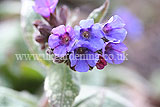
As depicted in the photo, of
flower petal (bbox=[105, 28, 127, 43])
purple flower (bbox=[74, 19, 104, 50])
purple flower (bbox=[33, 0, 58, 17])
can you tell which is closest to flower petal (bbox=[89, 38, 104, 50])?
purple flower (bbox=[74, 19, 104, 50])

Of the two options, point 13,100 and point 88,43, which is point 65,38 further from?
point 13,100

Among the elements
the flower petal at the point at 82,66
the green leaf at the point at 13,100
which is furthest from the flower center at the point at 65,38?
the green leaf at the point at 13,100

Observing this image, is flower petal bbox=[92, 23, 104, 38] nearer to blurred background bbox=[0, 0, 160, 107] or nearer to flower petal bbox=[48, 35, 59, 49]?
flower petal bbox=[48, 35, 59, 49]

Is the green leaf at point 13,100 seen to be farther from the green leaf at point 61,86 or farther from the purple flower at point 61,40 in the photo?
the purple flower at point 61,40

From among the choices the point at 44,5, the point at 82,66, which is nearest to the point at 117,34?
the point at 82,66

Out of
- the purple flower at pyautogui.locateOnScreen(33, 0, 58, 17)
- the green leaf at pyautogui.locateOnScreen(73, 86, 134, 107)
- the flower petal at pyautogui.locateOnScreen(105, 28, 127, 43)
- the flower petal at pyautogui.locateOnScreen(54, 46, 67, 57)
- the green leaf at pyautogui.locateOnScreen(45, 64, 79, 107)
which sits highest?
the purple flower at pyautogui.locateOnScreen(33, 0, 58, 17)

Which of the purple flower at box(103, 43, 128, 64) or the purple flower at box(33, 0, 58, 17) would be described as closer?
the purple flower at box(103, 43, 128, 64)
